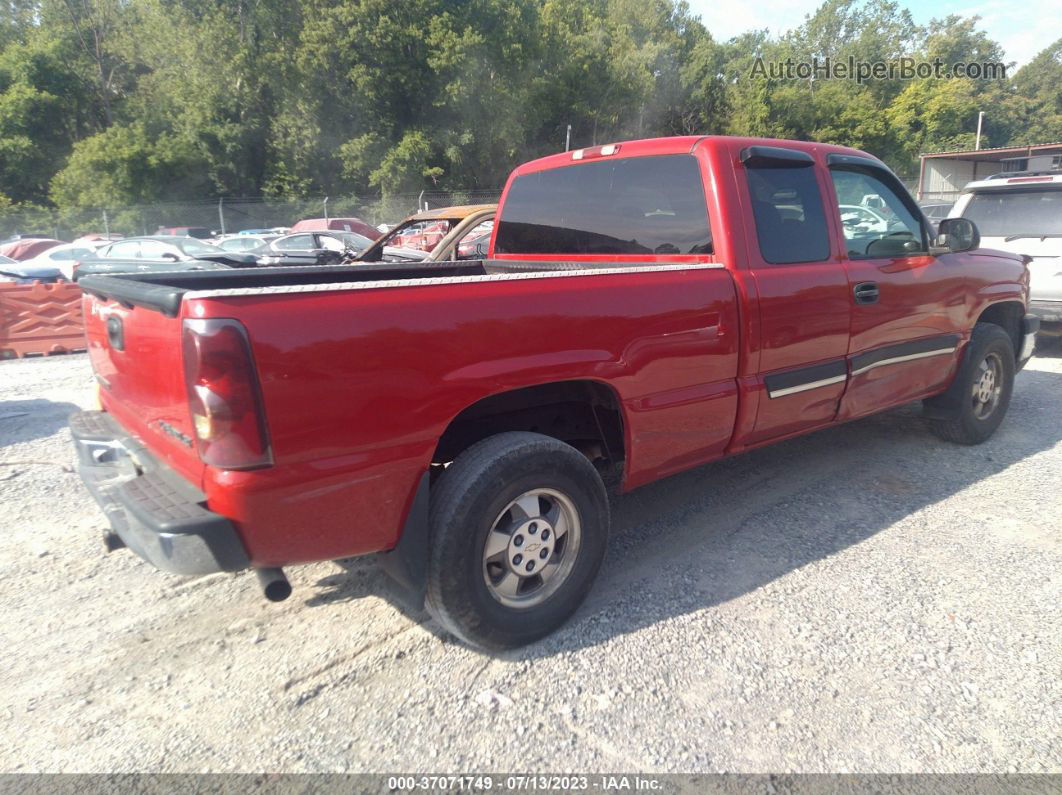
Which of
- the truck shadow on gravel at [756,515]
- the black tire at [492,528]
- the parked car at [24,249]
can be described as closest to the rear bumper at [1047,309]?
the truck shadow on gravel at [756,515]

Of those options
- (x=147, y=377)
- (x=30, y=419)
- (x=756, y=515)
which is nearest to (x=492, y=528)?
(x=147, y=377)

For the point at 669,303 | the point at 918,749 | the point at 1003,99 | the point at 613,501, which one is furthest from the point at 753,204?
the point at 1003,99

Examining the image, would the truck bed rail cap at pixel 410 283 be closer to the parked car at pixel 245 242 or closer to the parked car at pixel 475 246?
the parked car at pixel 475 246

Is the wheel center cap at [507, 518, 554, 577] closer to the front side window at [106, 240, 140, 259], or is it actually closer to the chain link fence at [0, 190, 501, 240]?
the front side window at [106, 240, 140, 259]

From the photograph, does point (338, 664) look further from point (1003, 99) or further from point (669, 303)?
point (1003, 99)

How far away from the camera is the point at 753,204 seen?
11.6 feet

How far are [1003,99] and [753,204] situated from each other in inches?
3128

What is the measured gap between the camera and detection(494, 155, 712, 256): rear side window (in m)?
3.56

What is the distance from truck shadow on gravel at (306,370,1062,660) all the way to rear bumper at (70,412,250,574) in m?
0.77

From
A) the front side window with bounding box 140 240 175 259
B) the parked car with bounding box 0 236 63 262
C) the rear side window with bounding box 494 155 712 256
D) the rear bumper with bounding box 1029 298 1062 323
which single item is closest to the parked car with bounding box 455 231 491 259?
the rear side window with bounding box 494 155 712 256

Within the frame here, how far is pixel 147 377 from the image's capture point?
255 centimetres

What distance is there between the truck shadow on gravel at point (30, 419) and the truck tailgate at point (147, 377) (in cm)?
309

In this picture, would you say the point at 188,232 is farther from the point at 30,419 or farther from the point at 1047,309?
the point at 1047,309

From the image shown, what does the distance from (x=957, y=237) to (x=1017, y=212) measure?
490 centimetres
